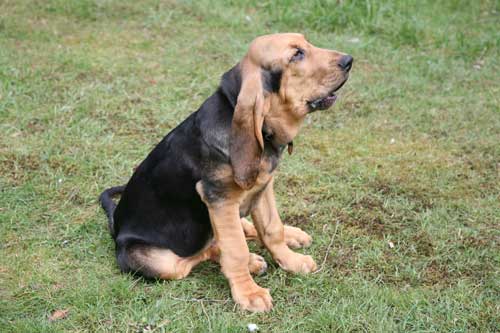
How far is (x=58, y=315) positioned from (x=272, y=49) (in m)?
2.21

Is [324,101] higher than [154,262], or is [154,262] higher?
[324,101]

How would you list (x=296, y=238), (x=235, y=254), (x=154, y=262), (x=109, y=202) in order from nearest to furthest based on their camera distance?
(x=235, y=254) → (x=154, y=262) → (x=296, y=238) → (x=109, y=202)

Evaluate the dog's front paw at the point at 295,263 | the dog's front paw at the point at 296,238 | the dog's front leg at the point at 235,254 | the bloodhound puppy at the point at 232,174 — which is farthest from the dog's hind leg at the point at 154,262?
the dog's front paw at the point at 296,238

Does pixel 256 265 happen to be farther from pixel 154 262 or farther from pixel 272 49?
pixel 272 49

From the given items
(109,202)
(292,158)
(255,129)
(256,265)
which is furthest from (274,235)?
(292,158)

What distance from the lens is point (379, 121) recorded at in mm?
7418

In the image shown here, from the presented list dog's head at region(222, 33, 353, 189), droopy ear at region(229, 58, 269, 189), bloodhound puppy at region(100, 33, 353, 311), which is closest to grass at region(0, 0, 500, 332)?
bloodhound puppy at region(100, 33, 353, 311)

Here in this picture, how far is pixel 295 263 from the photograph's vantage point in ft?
15.7

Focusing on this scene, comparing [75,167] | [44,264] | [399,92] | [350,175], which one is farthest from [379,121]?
[44,264]

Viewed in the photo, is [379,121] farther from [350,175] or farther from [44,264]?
[44,264]

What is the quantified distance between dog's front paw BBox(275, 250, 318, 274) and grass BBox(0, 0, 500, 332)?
2.6 inches

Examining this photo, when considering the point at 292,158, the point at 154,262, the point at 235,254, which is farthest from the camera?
the point at 292,158

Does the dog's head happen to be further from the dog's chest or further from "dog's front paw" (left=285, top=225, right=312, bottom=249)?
"dog's front paw" (left=285, top=225, right=312, bottom=249)

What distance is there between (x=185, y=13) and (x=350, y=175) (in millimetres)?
5412
